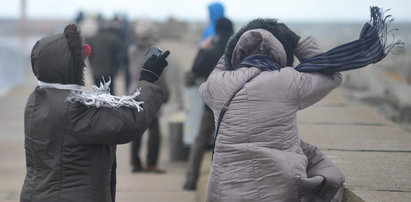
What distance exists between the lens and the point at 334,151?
5.55 metres

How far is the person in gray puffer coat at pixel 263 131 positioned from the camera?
148 inches

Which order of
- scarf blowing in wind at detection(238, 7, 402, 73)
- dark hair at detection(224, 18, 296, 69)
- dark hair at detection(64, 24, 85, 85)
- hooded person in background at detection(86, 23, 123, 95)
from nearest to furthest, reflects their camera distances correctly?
dark hair at detection(64, 24, 85, 85), scarf blowing in wind at detection(238, 7, 402, 73), dark hair at detection(224, 18, 296, 69), hooded person in background at detection(86, 23, 123, 95)

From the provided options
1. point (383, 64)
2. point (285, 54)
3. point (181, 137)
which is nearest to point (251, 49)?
point (285, 54)

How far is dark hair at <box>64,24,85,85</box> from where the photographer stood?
382 cm

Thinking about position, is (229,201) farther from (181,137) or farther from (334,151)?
(181,137)

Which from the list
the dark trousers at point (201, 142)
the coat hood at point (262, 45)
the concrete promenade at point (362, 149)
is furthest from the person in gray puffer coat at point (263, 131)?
the dark trousers at point (201, 142)

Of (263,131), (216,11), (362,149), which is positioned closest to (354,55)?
(263,131)

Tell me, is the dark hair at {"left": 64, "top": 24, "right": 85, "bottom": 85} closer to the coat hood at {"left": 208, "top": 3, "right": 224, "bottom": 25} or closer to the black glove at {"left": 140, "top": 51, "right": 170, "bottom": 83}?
the black glove at {"left": 140, "top": 51, "right": 170, "bottom": 83}

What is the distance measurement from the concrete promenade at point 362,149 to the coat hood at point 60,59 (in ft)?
5.55

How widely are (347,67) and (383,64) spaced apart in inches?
513

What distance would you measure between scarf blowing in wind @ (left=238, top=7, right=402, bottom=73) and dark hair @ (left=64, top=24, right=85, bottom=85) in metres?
0.83

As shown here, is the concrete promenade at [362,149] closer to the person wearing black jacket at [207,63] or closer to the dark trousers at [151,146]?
the person wearing black jacket at [207,63]

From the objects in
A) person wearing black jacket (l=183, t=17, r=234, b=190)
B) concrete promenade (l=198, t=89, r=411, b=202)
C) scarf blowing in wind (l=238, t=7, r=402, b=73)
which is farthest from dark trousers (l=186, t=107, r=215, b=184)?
scarf blowing in wind (l=238, t=7, r=402, b=73)

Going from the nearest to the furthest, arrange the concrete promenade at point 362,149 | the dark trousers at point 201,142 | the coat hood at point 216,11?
the concrete promenade at point 362,149 < the dark trousers at point 201,142 < the coat hood at point 216,11
